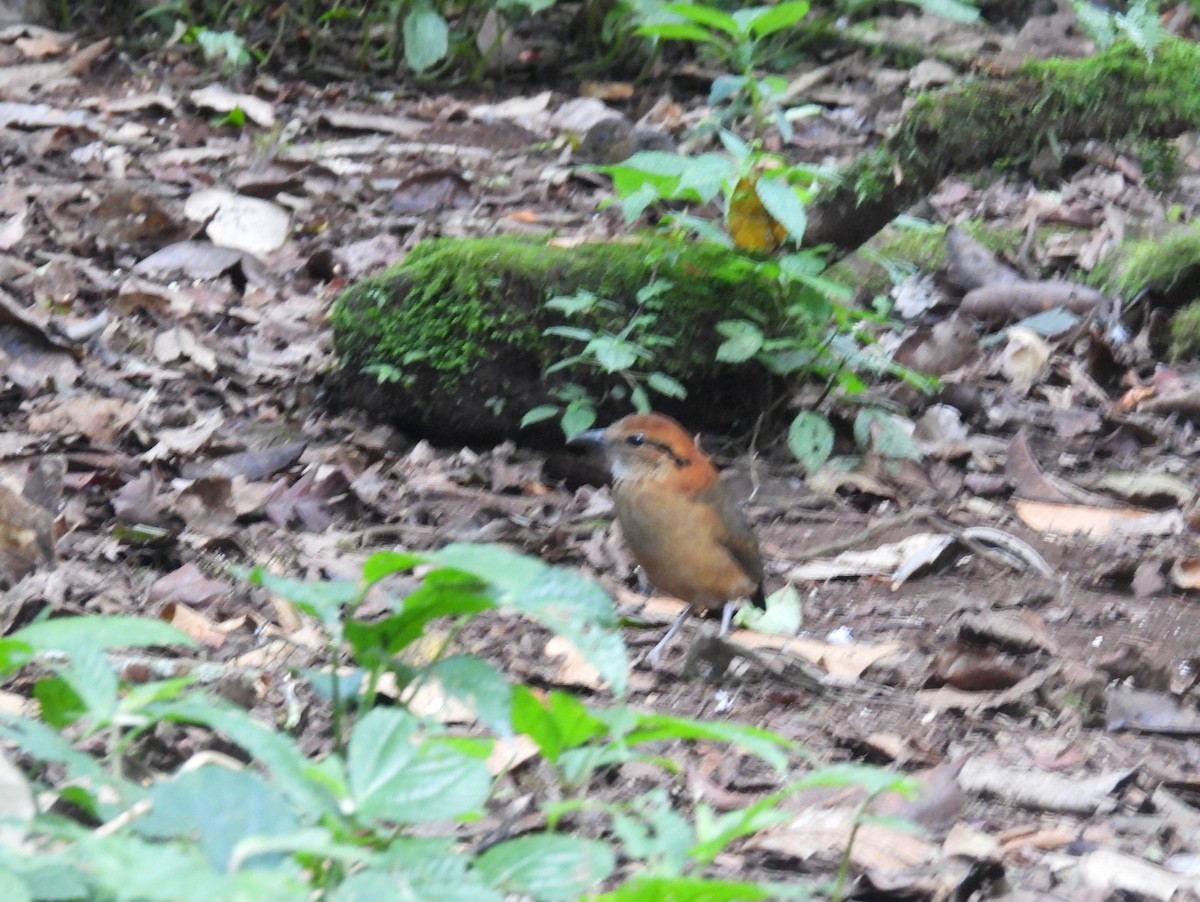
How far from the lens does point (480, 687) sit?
1.97m

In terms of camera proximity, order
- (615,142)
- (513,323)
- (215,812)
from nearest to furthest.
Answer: (215,812)
(513,323)
(615,142)

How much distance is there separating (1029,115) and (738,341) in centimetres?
140

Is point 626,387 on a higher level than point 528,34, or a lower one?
lower

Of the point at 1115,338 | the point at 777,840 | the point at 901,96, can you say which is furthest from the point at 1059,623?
the point at 901,96

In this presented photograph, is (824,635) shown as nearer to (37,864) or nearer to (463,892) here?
(463,892)

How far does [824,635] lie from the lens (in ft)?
14.7

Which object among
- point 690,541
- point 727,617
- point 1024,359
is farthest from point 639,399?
point 1024,359

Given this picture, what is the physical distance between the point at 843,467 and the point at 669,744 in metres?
2.52

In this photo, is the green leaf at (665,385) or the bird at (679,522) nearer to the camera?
the bird at (679,522)

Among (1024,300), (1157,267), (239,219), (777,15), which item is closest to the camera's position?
(777,15)

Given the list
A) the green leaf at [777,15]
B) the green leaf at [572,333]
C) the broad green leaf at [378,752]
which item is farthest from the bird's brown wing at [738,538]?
the broad green leaf at [378,752]

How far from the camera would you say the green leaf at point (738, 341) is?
18.1ft

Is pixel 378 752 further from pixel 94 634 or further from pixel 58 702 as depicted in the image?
pixel 58 702

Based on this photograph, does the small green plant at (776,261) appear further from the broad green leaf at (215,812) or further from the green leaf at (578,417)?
the broad green leaf at (215,812)
